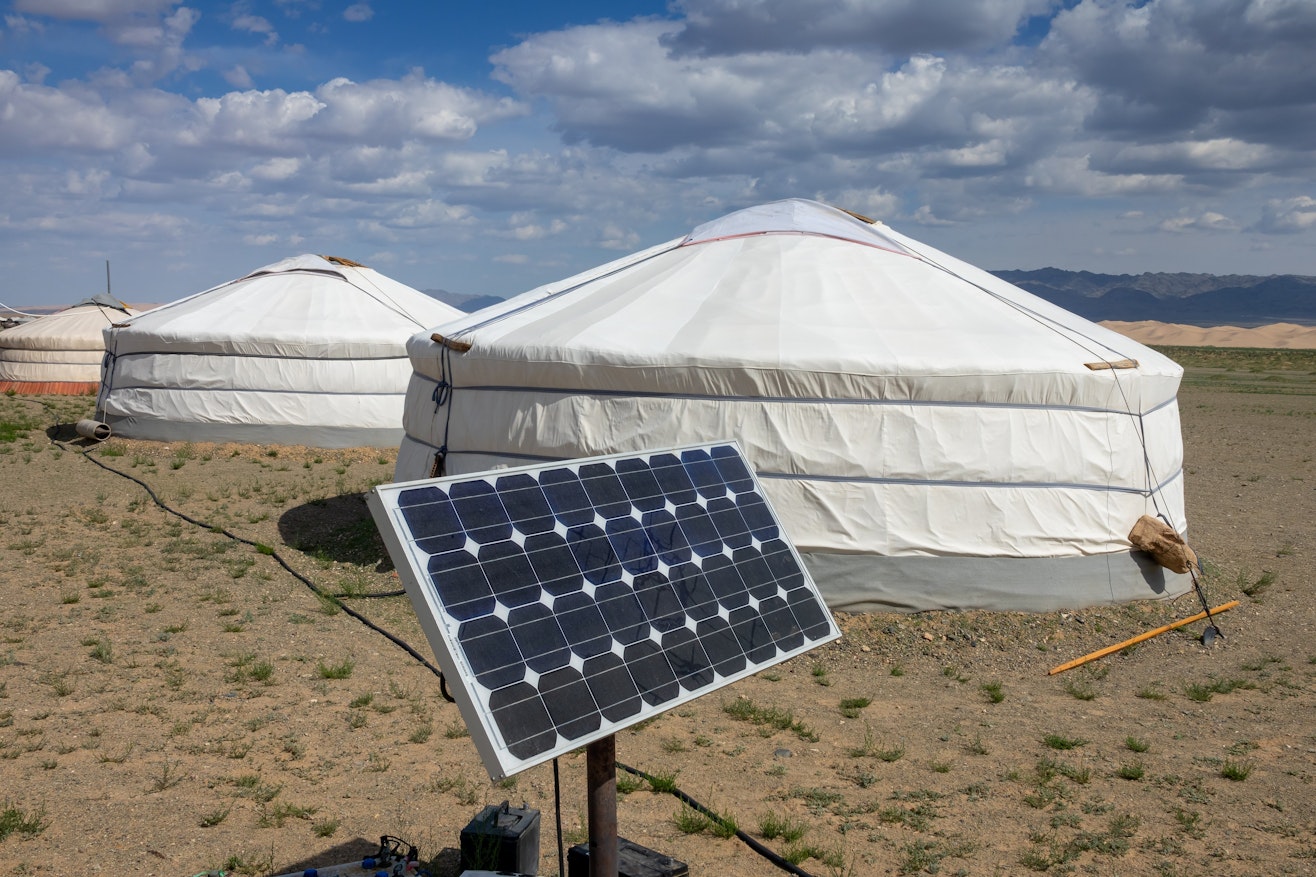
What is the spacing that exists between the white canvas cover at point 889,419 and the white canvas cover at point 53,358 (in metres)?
17.6

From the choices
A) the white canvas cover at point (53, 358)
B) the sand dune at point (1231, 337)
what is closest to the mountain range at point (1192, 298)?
the sand dune at point (1231, 337)

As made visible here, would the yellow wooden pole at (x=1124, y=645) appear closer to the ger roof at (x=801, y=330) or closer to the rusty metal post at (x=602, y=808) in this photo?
the ger roof at (x=801, y=330)

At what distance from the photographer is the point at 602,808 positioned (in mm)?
2883

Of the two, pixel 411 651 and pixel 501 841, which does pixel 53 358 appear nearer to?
pixel 411 651

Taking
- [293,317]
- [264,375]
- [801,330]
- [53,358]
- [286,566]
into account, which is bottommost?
[286,566]

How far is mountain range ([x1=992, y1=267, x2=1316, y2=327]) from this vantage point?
154m

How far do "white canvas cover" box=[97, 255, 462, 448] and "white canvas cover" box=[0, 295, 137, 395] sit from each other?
27.7 ft

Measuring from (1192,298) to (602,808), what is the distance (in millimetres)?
197665

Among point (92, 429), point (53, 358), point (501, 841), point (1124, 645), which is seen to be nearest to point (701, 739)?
point (501, 841)

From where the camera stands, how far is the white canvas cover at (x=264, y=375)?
43.5 feet

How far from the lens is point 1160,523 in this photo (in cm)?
666

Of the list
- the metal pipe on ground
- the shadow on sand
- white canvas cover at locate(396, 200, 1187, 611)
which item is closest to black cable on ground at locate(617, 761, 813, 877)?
white canvas cover at locate(396, 200, 1187, 611)

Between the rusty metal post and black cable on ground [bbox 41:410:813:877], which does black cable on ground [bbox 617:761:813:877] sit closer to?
black cable on ground [bbox 41:410:813:877]

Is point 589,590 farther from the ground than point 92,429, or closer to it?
farther from the ground
